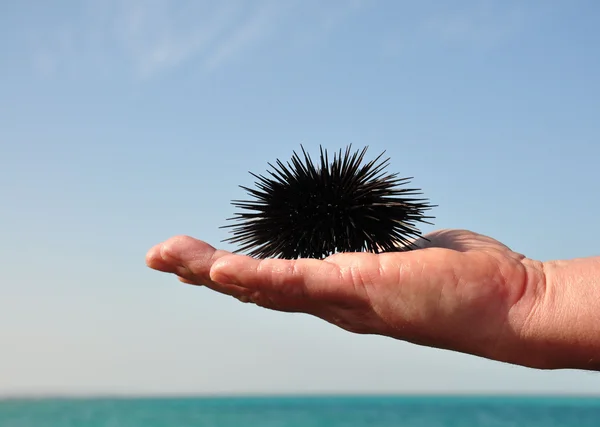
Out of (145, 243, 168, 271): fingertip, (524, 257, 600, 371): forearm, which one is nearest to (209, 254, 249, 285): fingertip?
(145, 243, 168, 271): fingertip

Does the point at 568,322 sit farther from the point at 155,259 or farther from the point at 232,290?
the point at 155,259

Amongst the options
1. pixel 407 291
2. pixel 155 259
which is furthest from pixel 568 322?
pixel 155 259

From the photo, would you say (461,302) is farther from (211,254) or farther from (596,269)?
(211,254)

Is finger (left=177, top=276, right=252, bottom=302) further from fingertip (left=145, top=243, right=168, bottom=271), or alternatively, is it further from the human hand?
fingertip (left=145, top=243, right=168, bottom=271)

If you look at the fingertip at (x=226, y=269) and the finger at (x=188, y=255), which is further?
the finger at (x=188, y=255)

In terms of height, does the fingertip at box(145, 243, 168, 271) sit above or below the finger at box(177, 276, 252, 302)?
above

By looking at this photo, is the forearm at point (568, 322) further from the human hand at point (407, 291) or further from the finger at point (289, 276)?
the finger at point (289, 276)

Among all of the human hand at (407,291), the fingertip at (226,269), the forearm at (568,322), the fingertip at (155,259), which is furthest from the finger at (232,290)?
the forearm at (568,322)
